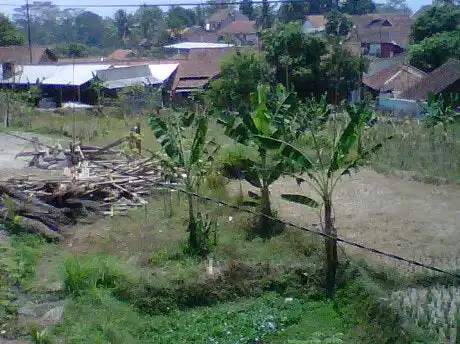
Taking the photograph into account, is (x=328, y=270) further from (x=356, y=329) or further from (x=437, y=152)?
(x=437, y=152)

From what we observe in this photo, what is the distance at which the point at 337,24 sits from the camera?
83.4 ft

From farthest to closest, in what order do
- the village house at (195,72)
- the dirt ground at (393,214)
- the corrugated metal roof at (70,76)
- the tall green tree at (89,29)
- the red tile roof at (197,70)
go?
the tall green tree at (89,29), the red tile roof at (197,70), the village house at (195,72), the corrugated metal roof at (70,76), the dirt ground at (393,214)

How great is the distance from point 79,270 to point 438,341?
450 cm

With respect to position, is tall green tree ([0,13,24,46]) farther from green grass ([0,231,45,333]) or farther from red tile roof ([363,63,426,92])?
green grass ([0,231,45,333])

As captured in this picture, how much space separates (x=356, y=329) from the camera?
7.54 meters

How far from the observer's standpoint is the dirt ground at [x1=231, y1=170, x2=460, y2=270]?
1050 cm

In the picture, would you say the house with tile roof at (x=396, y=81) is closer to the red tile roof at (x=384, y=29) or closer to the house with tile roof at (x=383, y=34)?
the red tile roof at (x=384, y=29)

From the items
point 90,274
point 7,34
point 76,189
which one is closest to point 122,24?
point 7,34

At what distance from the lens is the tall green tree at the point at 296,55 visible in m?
23.9

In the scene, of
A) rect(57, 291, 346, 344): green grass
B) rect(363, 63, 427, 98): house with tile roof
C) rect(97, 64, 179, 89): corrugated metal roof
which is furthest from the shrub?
rect(363, 63, 427, 98): house with tile roof

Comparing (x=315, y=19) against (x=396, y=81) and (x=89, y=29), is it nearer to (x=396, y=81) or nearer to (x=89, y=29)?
(x=396, y=81)

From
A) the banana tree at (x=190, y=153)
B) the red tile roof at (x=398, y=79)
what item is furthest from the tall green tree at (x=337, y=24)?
the banana tree at (x=190, y=153)

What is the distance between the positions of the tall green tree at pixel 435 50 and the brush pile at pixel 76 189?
20.5 meters

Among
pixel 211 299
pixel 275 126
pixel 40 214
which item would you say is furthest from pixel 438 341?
pixel 40 214
